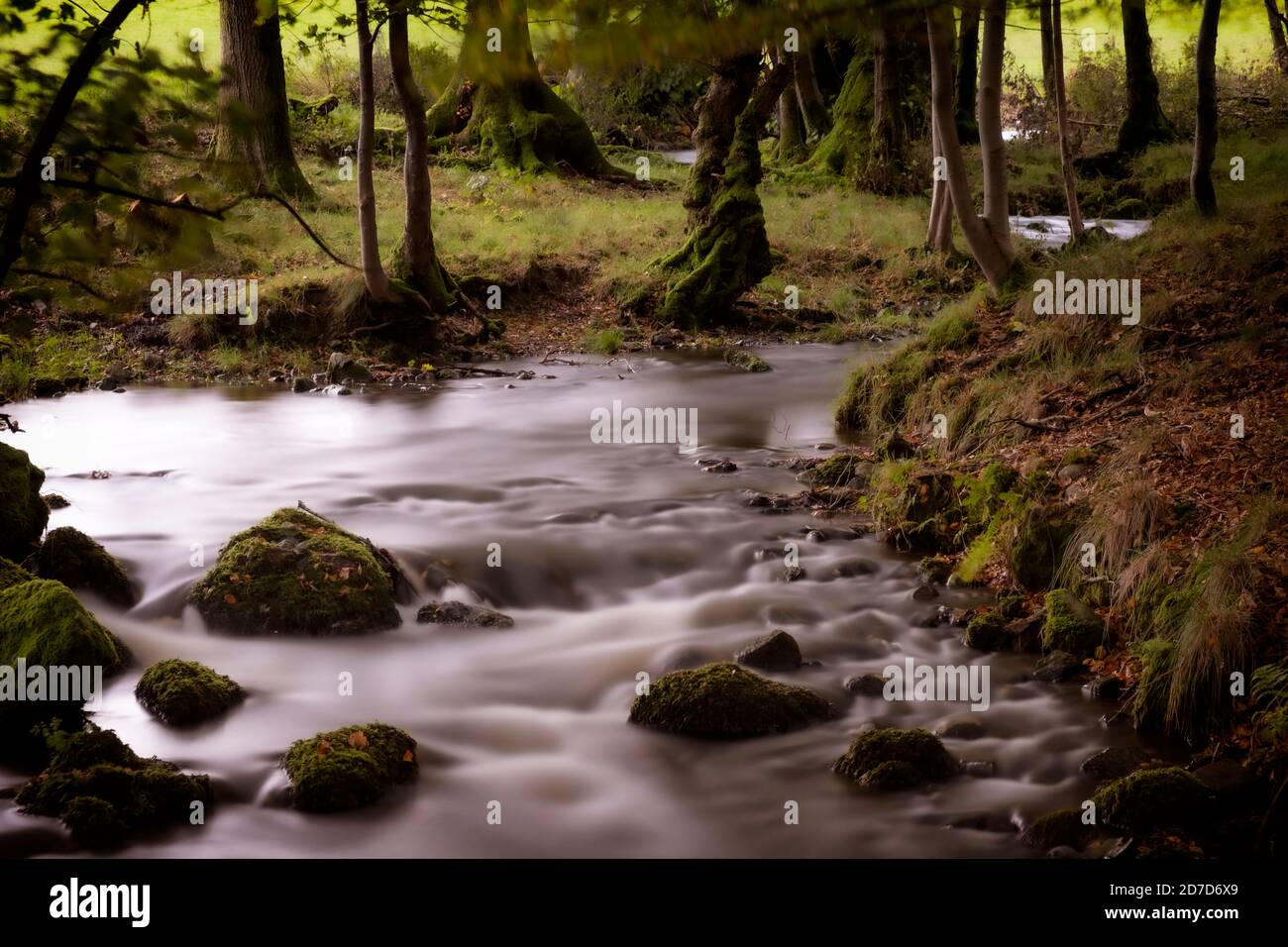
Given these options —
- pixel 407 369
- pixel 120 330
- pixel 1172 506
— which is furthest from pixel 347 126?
pixel 1172 506

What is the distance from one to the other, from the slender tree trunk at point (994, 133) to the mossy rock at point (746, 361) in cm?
478

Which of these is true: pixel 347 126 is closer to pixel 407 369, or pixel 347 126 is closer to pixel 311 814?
pixel 407 369

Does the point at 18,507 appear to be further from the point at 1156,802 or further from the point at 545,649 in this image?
the point at 1156,802

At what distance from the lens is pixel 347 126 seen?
98.0 feet

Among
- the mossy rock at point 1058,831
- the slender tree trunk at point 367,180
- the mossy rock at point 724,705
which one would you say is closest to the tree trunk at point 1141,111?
the slender tree trunk at point 367,180

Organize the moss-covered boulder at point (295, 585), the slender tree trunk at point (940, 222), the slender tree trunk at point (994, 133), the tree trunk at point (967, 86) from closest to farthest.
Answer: the moss-covered boulder at point (295, 585) → the slender tree trunk at point (994, 133) → the slender tree trunk at point (940, 222) → the tree trunk at point (967, 86)

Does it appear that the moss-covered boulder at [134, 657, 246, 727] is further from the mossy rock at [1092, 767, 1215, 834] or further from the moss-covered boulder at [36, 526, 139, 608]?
the mossy rock at [1092, 767, 1215, 834]

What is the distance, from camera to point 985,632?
7383 millimetres

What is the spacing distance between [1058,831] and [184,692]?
479 centimetres

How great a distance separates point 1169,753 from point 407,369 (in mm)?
13468

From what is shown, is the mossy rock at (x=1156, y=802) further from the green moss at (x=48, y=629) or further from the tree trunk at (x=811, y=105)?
the tree trunk at (x=811, y=105)

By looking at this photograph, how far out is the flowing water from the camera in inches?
214

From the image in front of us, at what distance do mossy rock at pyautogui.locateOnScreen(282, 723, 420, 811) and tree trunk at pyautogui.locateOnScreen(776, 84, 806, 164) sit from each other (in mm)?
32406

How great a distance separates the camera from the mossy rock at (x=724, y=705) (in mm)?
6355
